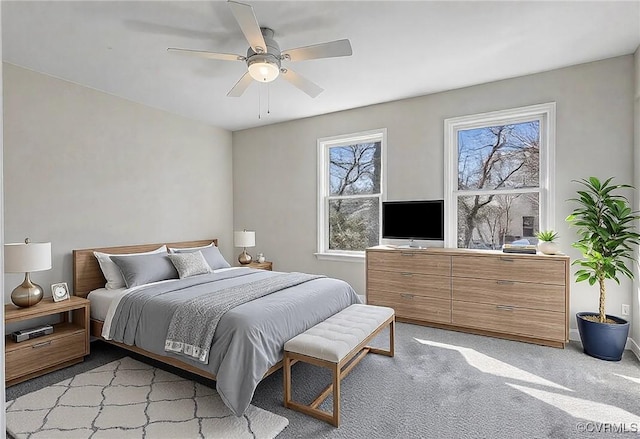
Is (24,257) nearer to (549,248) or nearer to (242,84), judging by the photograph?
(242,84)

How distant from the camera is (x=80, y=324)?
3.29 meters

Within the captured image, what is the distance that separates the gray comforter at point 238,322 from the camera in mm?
2301

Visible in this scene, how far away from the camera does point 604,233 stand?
3111mm

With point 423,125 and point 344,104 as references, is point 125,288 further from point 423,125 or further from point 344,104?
point 423,125

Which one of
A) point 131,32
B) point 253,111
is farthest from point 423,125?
point 131,32

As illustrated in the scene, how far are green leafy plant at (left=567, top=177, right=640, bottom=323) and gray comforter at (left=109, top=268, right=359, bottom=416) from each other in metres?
2.15

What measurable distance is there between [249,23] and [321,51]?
547mm

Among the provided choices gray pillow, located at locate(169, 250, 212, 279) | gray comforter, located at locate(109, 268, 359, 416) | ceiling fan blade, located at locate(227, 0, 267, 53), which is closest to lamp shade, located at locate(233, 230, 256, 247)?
gray pillow, located at locate(169, 250, 212, 279)

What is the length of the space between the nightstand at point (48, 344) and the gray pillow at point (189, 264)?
2.97ft

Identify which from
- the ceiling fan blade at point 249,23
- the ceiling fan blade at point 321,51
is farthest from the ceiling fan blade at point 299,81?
the ceiling fan blade at point 249,23

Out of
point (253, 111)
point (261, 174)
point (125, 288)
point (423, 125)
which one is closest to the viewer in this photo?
point (125, 288)

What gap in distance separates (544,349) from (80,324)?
430cm

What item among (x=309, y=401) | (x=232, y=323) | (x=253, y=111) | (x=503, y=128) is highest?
(x=253, y=111)


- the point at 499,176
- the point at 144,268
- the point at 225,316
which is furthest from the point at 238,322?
the point at 499,176
